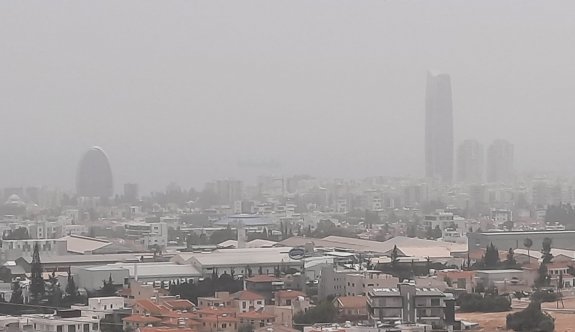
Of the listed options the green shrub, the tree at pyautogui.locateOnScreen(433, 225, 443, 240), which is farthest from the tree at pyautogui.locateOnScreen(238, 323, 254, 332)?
the tree at pyautogui.locateOnScreen(433, 225, 443, 240)

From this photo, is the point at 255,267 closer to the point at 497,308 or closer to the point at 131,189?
the point at 497,308

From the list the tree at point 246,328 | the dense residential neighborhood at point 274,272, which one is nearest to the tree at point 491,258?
the dense residential neighborhood at point 274,272

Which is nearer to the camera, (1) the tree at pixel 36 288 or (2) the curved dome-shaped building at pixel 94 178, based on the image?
(1) the tree at pixel 36 288

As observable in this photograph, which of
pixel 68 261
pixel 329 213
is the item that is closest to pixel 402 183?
pixel 329 213

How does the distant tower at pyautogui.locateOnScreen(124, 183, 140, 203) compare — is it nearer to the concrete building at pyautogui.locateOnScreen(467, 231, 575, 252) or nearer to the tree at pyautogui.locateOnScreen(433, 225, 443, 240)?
the tree at pyautogui.locateOnScreen(433, 225, 443, 240)

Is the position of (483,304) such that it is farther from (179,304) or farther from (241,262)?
(241,262)

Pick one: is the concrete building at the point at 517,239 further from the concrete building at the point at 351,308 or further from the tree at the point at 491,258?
the concrete building at the point at 351,308

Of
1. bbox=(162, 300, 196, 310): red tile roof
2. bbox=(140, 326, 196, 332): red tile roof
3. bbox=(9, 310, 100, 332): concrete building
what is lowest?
bbox=(162, 300, 196, 310): red tile roof
